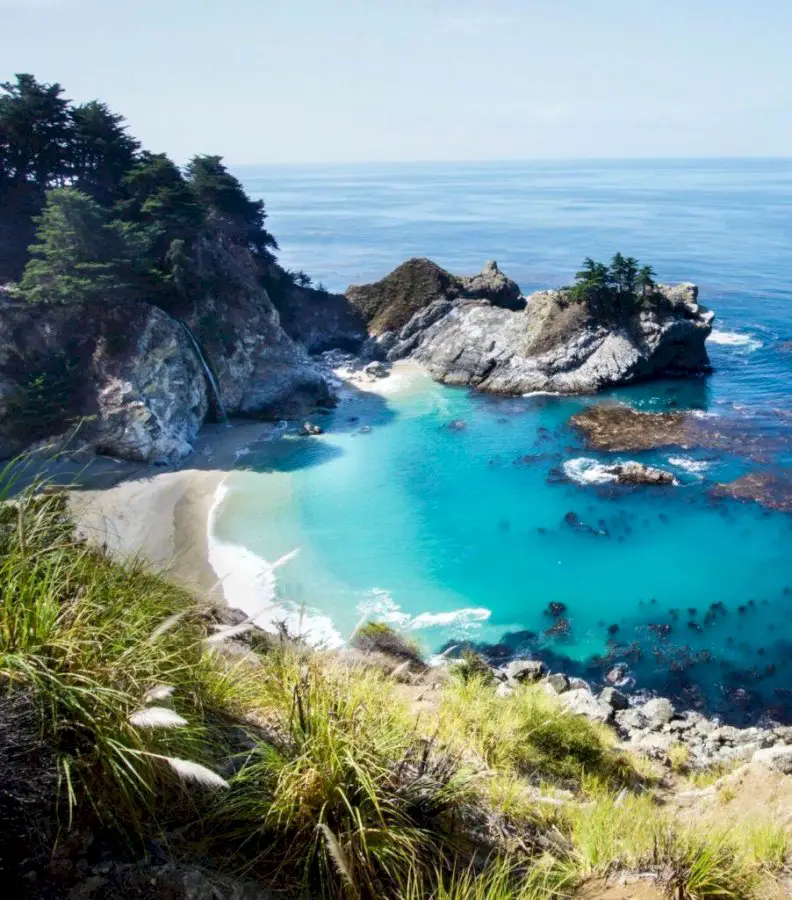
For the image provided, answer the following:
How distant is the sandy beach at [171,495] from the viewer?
23.5 m

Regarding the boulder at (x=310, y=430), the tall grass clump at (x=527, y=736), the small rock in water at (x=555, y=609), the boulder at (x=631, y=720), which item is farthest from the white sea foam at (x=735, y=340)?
the tall grass clump at (x=527, y=736)

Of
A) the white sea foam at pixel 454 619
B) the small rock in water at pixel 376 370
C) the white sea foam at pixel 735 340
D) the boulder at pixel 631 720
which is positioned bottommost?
the white sea foam at pixel 454 619

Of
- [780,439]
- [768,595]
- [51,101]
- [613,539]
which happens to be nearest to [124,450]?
[51,101]

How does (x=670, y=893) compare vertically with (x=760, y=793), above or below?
above

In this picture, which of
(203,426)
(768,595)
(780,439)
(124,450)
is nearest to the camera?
(768,595)

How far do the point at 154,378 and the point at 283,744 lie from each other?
30562mm

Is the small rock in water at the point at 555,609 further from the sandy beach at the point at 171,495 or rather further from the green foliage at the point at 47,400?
the green foliage at the point at 47,400

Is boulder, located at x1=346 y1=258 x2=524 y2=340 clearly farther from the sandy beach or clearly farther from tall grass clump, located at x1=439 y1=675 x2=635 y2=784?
tall grass clump, located at x1=439 y1=675 x2=635 y2=784

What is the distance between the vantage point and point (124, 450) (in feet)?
100

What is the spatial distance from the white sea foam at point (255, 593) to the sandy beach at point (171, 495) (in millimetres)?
510

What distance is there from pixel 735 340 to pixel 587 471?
28110 millimetres

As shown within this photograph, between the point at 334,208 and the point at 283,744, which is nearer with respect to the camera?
the point at 283,744

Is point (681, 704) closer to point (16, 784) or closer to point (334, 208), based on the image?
point (16, 784)

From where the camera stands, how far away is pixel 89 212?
30.9 m
